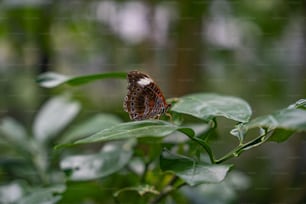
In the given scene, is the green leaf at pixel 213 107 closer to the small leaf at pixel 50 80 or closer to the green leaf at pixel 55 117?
the small leaf at pixel 50 80

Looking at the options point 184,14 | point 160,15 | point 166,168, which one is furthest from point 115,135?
point 160,15

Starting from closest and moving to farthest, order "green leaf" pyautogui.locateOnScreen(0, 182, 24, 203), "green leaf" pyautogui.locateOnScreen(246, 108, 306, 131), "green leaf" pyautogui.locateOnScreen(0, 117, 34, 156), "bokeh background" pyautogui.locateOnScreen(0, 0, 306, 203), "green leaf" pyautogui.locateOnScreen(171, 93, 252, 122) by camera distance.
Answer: "green leaf" pyautogui.locateOnScreen(246, 108, 306, 131)
"green leaf" pyautogui.locateOnScreen(171, 93, 252, 122)
"green leaf" pyautogui.locateOnScreen(0, 182, 24, 203)
"green leaf" pyautogui.locateOnScreen(0, 117, 34, 156)
"bokeh background" pyautogui.locateOnScreen(0, 0, 306, 203)

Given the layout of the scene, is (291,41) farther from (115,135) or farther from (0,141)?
(115,135)

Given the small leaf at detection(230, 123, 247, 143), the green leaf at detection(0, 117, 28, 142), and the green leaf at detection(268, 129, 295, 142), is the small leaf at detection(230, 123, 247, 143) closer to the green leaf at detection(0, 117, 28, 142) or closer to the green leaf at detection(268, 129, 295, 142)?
the green leaf at detection(268, 129, 295, 142)

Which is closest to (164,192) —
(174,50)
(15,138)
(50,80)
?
(50,80)

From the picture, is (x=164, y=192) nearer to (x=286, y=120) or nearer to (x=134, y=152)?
A: (x=134, y=152)

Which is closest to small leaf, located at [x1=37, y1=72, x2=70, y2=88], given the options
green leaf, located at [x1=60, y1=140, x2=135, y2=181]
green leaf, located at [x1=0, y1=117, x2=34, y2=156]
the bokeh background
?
green leaf, located at [x1=60, y1=140, x2=135, y2=181]
